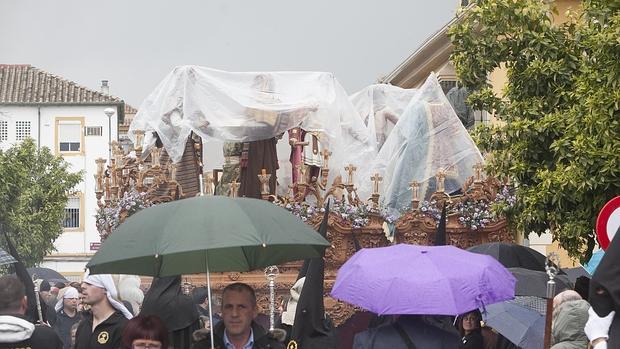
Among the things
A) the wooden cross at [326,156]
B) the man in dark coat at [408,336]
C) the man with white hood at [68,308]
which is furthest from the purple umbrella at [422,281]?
the wooden cross at [326,156]

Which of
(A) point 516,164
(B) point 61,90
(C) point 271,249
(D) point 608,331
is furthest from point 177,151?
(B) point 61,90

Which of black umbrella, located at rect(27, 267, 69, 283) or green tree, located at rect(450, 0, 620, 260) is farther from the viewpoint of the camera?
black umbrella, located at rect(27, 267, 69, 283)

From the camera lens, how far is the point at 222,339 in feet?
27.4

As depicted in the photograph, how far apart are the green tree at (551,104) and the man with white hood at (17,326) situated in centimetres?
564

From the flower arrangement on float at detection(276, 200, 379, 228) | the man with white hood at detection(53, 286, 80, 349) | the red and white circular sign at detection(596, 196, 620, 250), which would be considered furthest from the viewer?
the flower arrangement on float at detection(276, 200, 379, 228)

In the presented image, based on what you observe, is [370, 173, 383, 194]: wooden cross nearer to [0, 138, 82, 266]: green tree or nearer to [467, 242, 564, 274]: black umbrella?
[467, 242, 564, 274]: black umbrella

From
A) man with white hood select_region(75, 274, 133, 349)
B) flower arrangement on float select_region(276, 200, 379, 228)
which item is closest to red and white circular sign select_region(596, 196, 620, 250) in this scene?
man with white hood select_region(75, 274, 133, 349)

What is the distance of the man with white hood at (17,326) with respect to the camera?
8.20 metres

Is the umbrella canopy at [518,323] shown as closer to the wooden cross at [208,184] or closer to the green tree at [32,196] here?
the wooden cross at [208,184]

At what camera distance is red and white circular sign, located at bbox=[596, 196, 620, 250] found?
7.64 metres

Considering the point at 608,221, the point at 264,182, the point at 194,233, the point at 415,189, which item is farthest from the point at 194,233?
the point at 415,189

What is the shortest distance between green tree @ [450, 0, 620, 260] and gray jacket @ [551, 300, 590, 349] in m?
3.66

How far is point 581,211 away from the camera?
42.9ft

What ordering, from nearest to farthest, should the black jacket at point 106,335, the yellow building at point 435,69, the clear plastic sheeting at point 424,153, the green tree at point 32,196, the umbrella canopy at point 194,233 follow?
the umbrella canopy at point 194,233 < the black jacket at point 106,335 < the clear plastic sheeting at point 424,153 < the yellow building at point 435,69 < the green tree at point 32,196
